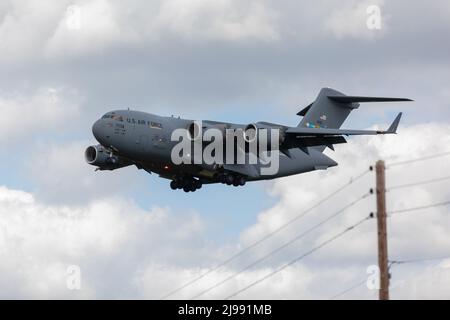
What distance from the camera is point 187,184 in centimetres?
5019

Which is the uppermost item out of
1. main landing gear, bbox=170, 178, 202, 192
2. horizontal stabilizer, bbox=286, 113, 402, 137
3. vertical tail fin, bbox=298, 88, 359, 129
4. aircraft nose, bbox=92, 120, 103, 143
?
vertical tail fin, bbox=298, 88, 359, 129

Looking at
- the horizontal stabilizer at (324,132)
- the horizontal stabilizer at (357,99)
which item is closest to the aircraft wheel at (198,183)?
the horizontal stabilizer at (324,132)

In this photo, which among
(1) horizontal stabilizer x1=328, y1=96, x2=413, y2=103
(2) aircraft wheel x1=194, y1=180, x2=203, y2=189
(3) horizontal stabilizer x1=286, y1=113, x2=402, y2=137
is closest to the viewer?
(3) horizontal stabilizer x1=286, y1=113, x2=402, y2=137

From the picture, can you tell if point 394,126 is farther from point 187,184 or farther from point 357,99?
point 187,184

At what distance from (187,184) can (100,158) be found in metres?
4.35

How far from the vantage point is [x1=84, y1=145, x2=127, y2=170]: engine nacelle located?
5053 centimetres

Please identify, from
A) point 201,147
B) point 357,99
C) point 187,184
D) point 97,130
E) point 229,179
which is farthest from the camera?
point 357,99

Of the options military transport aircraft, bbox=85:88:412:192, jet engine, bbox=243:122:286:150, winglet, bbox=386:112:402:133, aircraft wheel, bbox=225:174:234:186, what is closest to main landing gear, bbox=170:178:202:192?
military transport aircraft, bbox=85:88:412:192

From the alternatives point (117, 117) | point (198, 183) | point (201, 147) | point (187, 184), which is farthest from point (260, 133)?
point (117, 117)

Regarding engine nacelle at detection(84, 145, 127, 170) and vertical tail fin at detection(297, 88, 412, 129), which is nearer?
engine nacelle at detection(84, 145, 127, 170)

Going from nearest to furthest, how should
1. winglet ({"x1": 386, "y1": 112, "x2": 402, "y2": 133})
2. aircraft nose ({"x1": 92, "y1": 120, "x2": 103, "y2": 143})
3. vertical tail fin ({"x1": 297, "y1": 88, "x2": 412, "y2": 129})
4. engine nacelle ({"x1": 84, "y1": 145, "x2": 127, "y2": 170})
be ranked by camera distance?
aircraft nose ({"x1": 92, "y1": 120, "x2": 103, "y2": 143}) < winglet ({"x1": 386, "y1": 112, "x2": 402, "y2": 133}) < engine nacelle ({"x1": 84, "y1": 145, "x2": 127, "y2": 170}) < vertical tail fin ({"x1": 297, "y1": 88, "x2": 412, "y2": 129})

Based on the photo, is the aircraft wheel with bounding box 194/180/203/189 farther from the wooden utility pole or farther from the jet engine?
the wooden utility pole

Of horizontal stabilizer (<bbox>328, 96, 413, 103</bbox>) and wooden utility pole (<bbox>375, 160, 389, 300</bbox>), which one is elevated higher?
horizontal stabilizer (<bbox>328, 96, 413, 103</bbox>)
